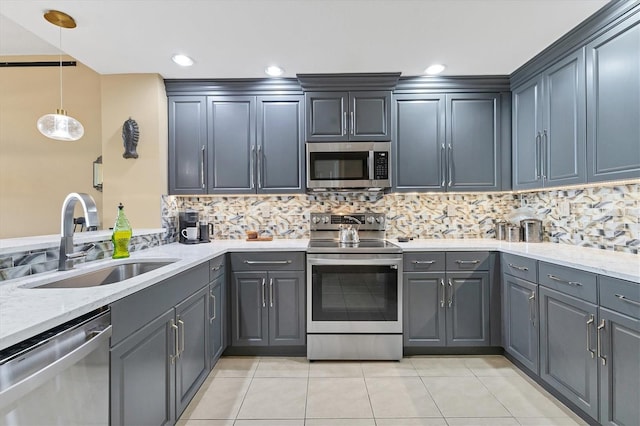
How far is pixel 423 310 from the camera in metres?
2.61

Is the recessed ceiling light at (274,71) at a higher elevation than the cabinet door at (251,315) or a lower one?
higher

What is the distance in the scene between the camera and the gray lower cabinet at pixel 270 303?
263 centimetres

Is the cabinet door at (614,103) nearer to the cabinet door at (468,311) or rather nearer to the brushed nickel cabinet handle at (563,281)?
the brushed nickel cabinet handle at (563,281)

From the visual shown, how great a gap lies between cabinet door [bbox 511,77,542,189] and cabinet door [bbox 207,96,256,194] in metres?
2.38

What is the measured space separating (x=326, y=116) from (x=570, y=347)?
2.41 meters

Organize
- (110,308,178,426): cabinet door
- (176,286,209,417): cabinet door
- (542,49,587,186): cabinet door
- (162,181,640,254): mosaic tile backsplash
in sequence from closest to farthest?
(110,308,178,426): cabinet door → (176,286,209,417): cabinet door → (542,49,587,186): cabinet door → (162,181,640,254): mosaic tile backsplash

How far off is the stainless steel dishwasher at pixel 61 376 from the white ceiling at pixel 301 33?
182cm

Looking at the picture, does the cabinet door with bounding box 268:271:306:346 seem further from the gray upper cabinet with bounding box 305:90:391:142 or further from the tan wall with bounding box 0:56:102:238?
the tan wall with bounding box 0:56:102:238

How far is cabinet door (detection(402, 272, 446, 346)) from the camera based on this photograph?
2.61m

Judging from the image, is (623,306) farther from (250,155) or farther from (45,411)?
(250,155)

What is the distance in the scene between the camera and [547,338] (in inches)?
80.7

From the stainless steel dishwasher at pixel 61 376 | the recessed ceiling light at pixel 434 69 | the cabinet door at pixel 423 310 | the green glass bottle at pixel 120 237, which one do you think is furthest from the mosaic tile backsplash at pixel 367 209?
the stainless steel dishwasher at pixel 61 376

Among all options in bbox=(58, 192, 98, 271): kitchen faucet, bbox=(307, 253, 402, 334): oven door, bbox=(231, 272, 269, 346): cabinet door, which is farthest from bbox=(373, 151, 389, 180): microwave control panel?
bbox=(58, 192, 98, 271): kitchen faucet

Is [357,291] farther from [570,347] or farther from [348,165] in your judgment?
[570,347]
